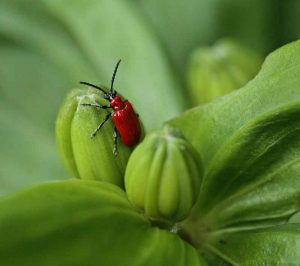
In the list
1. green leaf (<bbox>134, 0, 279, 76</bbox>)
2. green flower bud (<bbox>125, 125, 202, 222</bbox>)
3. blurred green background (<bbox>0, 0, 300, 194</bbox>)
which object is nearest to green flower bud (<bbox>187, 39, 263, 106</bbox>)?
blurred green background (<bbox>0, 0, 300, 194</bbox>)

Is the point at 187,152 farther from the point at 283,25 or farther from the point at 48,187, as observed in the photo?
the point at 283,25

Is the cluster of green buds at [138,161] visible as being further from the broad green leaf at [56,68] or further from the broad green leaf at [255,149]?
the broad green leaf at [56,68]

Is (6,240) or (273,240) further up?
(6,240)

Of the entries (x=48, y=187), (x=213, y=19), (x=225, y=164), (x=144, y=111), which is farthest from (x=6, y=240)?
(x=213, y=19)

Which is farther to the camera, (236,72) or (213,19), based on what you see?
(213,19)

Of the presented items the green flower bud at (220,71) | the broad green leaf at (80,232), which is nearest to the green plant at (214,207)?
the broad green leaf at (80,232)
